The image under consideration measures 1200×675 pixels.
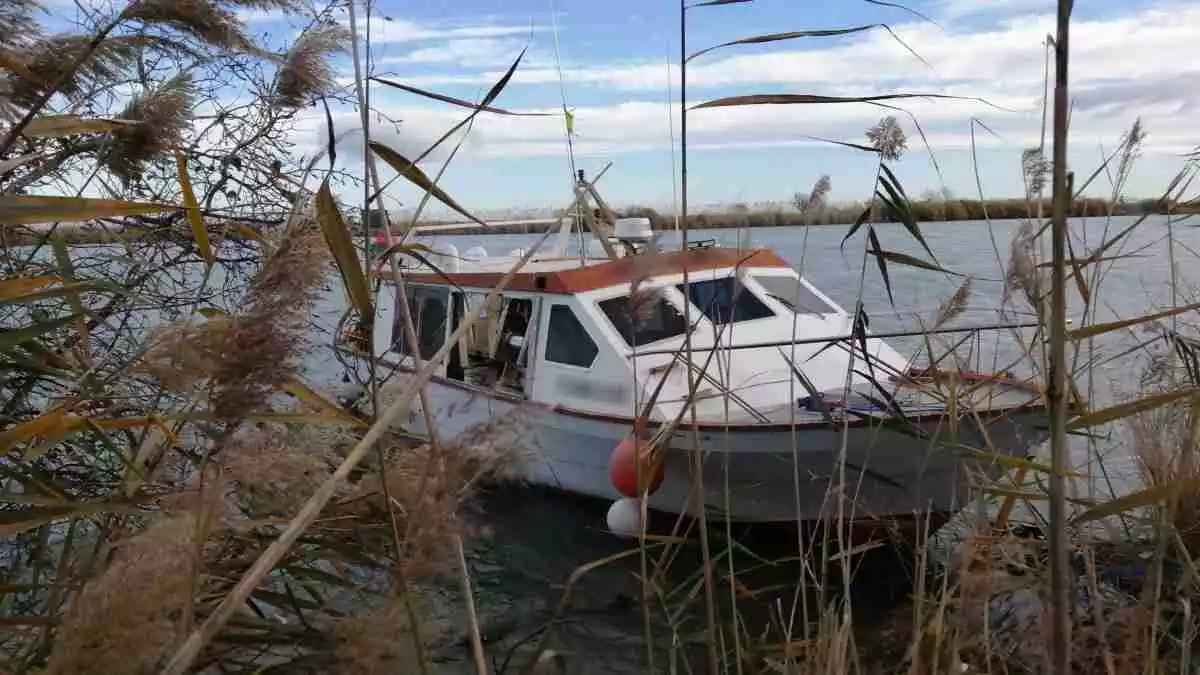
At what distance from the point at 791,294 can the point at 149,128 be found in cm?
653

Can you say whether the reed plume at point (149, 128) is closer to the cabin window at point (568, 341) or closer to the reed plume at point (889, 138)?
the reed plume at point (889, 138)

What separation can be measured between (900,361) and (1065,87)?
6.36m

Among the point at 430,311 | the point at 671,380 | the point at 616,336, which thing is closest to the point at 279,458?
the point at 671,380

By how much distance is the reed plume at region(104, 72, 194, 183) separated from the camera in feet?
6.61

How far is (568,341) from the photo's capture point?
7113mm

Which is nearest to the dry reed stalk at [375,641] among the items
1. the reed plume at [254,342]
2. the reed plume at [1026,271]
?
the reed plume at [254,342]

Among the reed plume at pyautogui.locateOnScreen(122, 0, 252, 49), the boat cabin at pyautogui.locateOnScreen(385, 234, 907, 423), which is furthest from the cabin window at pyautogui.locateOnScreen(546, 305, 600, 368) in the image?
the reed plume at pyautogui.locateOnScreen(122, 0, 252, 49)

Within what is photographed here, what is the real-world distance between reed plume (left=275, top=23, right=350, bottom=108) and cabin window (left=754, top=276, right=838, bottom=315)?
5.90 m

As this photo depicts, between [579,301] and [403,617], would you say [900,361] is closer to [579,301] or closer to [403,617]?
[579,301]

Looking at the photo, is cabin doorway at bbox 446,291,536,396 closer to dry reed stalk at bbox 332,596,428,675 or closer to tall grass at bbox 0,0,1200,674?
tall grass at bbox 0,0,1200,674

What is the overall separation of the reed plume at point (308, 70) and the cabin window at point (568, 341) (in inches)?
196

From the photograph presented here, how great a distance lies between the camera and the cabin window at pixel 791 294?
25.3 ft

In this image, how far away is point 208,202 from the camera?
306cm

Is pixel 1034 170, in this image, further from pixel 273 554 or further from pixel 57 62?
pixel 57 62
